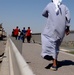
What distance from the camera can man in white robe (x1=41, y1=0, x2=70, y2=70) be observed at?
33.2ft

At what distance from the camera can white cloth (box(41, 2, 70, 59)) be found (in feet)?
33.2

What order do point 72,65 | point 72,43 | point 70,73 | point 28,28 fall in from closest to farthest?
1. point 70,73
2. point 72,65
3. point 72,43
4. point 28,28

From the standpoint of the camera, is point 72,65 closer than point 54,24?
No

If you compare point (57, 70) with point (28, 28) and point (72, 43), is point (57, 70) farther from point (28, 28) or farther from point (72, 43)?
point (28, 28)

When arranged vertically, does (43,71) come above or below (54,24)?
below

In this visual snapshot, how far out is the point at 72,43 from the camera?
33812 millimetres

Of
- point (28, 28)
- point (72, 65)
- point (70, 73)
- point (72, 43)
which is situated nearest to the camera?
point (70, 73)

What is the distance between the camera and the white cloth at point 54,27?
10.1m

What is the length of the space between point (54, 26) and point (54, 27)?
30mm

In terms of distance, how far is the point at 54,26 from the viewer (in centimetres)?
1014

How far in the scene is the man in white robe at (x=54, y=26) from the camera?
10109 millimetres

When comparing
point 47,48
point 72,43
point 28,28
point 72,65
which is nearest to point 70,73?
point 47,48

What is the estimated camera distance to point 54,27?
10.1 meters

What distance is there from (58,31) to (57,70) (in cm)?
123
